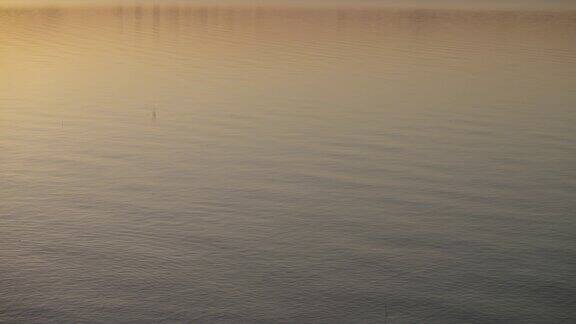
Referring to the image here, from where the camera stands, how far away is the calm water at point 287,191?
33.5 ft

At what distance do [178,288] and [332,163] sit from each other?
6.80 m

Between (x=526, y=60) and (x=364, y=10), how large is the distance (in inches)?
1274

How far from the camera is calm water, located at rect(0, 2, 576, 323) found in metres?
10.2

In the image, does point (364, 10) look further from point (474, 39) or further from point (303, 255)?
point (303, 255)

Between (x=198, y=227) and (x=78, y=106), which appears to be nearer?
(x=198, y=227)

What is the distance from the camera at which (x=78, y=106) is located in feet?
77.0

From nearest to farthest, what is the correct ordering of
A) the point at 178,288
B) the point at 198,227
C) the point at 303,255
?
1. the point at 178,288
2. the point at 303,255
3. the point at 198,227

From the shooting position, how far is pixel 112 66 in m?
32.3

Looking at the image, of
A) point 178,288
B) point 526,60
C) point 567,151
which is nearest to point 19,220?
point 178,288

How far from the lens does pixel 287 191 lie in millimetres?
14758

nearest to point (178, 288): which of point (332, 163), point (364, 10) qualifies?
point (332, 163)

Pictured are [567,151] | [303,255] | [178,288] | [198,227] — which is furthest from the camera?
[567,151]

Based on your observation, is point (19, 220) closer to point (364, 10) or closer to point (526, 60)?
point (526, 60)

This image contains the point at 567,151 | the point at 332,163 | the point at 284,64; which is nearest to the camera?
the point at 332,163
